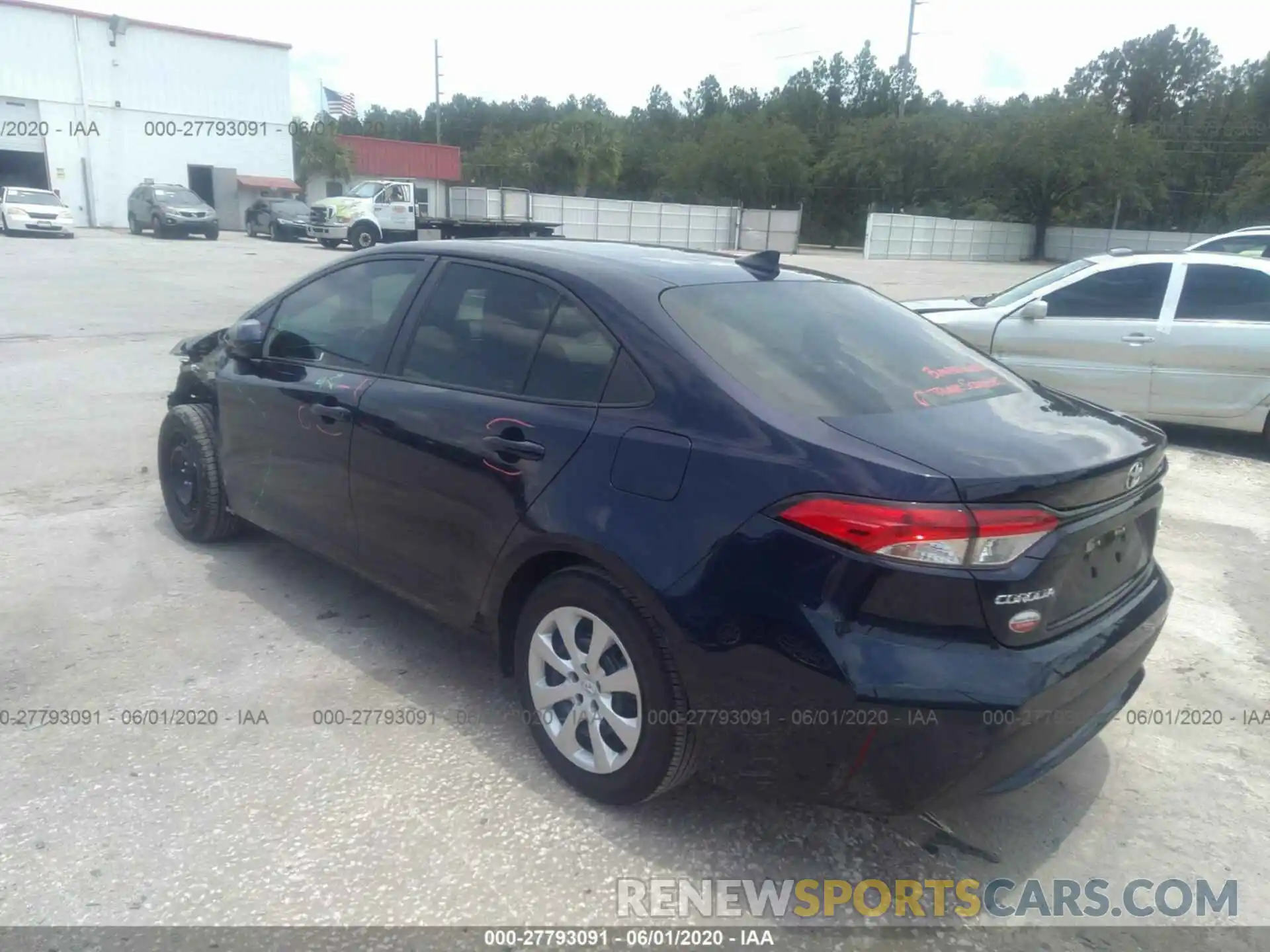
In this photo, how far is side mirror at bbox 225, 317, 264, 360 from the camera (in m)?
4.31

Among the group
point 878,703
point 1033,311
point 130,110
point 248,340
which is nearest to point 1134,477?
point 878,703

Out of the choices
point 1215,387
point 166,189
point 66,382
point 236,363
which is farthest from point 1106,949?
point 166,189

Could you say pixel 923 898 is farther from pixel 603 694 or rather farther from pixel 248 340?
pixel 248 340

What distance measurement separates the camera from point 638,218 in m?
43.0

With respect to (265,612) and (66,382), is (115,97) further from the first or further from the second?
(265,612)

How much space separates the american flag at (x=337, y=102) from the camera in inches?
→ 1510

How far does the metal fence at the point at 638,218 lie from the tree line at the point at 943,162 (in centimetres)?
1275

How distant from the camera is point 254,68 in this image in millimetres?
41531

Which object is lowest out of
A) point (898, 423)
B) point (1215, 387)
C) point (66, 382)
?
point (66, 382)

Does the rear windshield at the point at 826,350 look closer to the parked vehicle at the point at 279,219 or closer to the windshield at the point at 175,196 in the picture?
the parked vehicle at the point at 279,219

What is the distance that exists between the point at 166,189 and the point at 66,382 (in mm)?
26100

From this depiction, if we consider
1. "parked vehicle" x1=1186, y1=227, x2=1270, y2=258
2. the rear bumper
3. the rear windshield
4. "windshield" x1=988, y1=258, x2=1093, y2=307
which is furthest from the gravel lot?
"parked vehicle" x1=1186, y1=227, x2=1270, y2=258

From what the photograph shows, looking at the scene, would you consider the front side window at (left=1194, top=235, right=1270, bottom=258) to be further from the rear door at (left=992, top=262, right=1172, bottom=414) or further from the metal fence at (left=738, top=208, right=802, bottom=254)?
the metal fence at (left=738, top=208, right=802, bottom=254)

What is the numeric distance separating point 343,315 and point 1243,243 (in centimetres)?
1256
